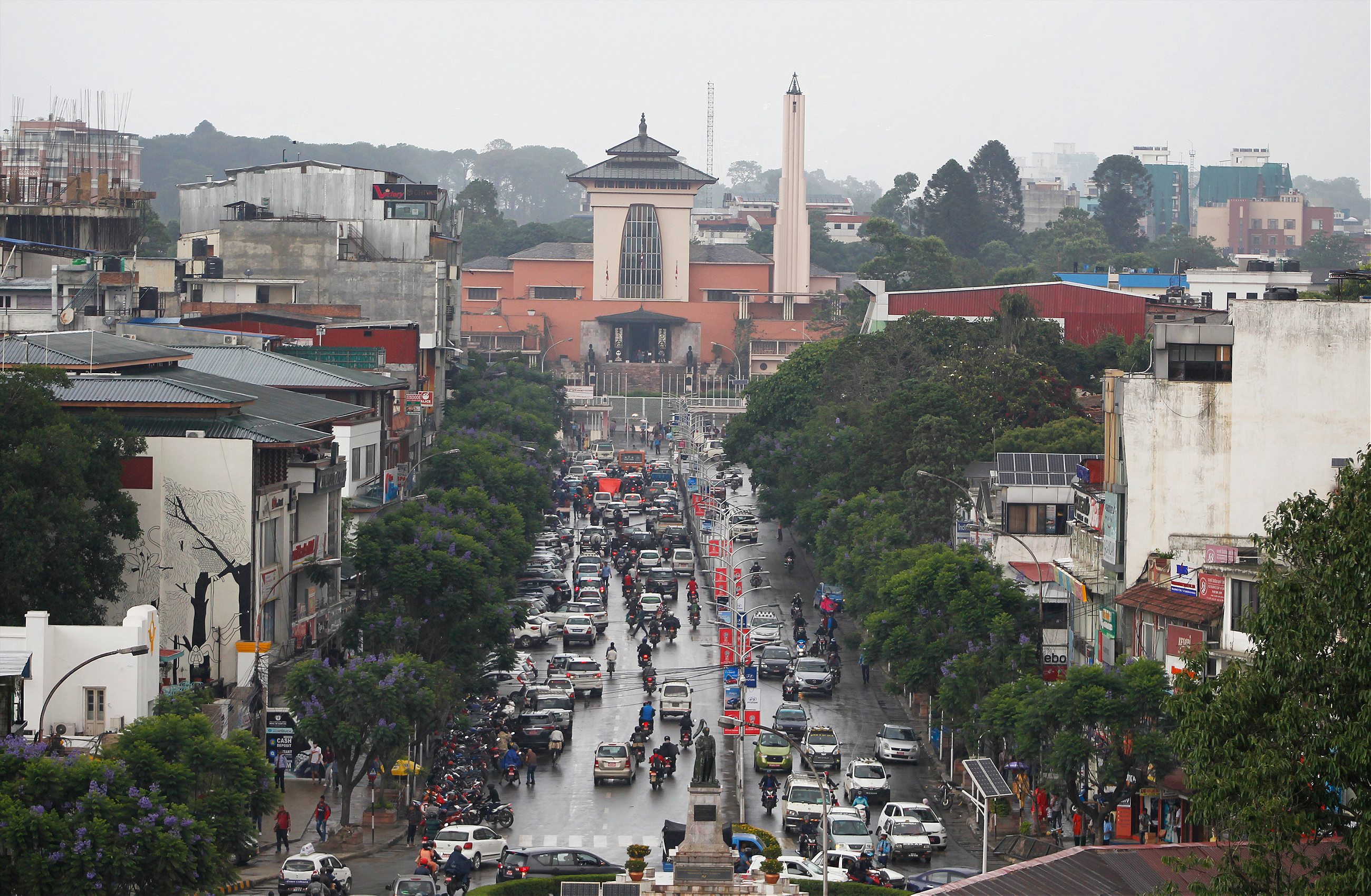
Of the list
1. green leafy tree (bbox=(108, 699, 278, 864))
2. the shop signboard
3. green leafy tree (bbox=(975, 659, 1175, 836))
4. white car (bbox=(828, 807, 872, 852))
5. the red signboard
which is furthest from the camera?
the shop signboard

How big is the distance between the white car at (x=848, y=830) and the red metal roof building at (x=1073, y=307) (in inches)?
1816

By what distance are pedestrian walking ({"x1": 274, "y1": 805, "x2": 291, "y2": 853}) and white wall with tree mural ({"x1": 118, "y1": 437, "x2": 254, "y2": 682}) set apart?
20.1ft

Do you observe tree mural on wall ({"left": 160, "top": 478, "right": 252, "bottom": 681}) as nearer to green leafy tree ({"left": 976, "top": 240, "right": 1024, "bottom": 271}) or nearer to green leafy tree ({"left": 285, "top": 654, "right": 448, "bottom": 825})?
green leafy tree ({"left": 285, "top": 654, "right": 448, "bottom": 825})

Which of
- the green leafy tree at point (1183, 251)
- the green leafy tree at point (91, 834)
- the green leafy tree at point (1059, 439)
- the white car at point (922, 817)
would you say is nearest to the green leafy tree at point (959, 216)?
the green leafy tree at point (1183, 251)

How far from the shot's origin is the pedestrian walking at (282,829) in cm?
3872

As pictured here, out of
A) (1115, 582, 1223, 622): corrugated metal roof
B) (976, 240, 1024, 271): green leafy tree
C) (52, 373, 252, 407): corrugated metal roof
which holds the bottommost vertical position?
(1115, 582, 1223, 622): corrugated metal roof

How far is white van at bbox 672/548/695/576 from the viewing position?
252ft

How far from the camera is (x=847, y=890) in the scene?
34.0m

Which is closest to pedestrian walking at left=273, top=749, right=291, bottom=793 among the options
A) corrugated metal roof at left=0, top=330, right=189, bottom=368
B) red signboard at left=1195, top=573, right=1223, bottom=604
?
corrugated metal roof at left=0, top=330, right=189, bottom=368

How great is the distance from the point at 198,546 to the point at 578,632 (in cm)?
2014

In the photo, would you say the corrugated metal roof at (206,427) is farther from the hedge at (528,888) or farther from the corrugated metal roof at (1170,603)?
the corrugated metal roof at (1170,603)

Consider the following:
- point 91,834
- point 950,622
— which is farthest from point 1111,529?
point 91,834

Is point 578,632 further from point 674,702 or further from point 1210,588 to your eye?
point 1210,588

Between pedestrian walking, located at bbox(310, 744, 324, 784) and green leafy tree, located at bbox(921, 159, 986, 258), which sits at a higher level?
green leafy tree, located at bbox(921, 159, 986, 258)
